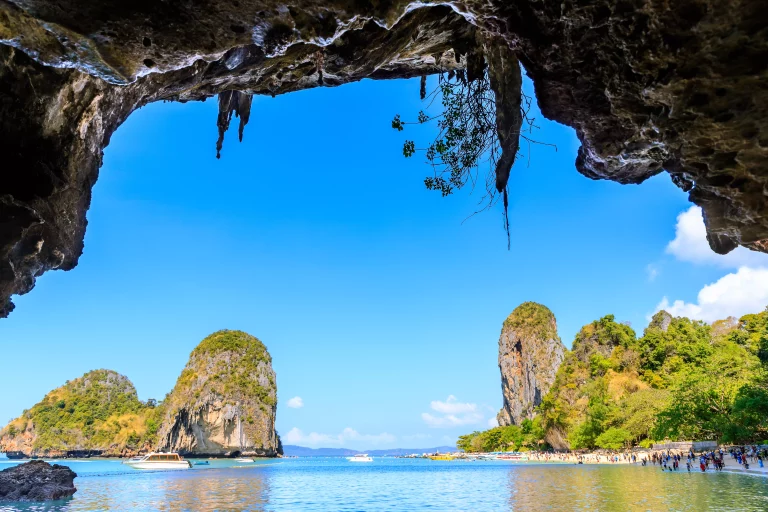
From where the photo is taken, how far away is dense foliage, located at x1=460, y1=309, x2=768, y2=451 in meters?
32.0

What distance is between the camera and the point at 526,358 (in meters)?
121

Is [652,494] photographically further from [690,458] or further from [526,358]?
[526,358]

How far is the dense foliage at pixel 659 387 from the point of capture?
32.0 metres

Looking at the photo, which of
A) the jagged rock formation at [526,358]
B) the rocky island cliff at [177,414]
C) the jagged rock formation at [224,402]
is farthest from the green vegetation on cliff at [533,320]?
the rocky island cliff at [177,414]

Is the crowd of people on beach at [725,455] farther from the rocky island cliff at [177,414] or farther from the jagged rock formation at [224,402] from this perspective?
the rocky island cliff at [177,414]

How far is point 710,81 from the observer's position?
3.68 m

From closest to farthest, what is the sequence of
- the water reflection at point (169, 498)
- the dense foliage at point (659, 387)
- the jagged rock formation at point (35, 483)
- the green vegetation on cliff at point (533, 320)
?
the jagged rock formation at point (35, 483)
the water reflection at point (169, 498)
the dense foliage at point (659, 387)
the green vegetation on cliff at point (533, 320)

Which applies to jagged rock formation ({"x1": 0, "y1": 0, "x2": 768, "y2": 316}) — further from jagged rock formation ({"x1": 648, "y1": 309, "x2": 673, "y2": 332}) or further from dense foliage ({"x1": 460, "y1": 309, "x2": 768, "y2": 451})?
jagged rock formation ({"x1": 648, "y1": 309, "x2": 673, "y2": 332})

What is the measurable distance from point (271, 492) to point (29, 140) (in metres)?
25.3

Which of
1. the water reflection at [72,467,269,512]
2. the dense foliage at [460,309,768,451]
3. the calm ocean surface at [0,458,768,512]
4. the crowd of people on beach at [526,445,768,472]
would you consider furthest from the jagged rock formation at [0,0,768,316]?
the dense foliage at [460,309,768,451]

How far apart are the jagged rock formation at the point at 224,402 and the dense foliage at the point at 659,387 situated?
50.1 metres

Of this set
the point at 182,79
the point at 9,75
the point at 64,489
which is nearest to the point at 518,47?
the point at 182,79

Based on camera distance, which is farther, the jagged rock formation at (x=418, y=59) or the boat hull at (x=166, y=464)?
the boat hull at (x=166, y=464)

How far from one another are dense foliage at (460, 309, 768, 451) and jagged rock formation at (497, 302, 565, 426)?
29.3 meters
